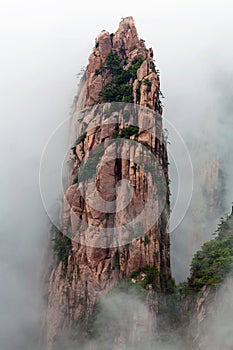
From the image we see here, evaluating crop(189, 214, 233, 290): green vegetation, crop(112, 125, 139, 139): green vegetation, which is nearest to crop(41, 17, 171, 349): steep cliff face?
crop(112, 125, 139, 139): green vegetation

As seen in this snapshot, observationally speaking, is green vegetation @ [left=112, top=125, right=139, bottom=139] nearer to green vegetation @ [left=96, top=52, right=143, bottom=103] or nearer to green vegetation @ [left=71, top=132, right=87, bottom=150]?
green vegetation @ [left=96, top=52, right=143, bottom=103]

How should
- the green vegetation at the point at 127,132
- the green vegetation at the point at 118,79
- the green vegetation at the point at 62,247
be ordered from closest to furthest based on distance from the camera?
the green vegetation at the point at 127,132
the green vegetation at the point at 62,247
the green vegetation at the point at 118,79

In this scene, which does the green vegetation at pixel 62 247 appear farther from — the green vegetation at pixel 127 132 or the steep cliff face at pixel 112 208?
the green vegetation at pixel 127 132

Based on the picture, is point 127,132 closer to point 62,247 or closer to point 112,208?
point 112,208

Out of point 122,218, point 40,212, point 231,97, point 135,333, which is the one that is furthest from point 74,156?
point 231,97

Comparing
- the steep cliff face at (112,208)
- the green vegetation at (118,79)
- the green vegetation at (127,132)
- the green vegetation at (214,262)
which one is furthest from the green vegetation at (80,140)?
the green vegetation at (214,262)

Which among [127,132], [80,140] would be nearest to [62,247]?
[80,140]
